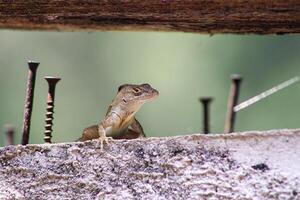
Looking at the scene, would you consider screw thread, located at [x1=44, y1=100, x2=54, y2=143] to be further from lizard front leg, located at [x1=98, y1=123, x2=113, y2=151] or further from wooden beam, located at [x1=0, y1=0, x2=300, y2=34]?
wooden beam, located at [x1=0, y1=0, x2=300, y2=34]

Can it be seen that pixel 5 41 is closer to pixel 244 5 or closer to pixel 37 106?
pixel 37 106

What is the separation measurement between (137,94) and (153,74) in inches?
372

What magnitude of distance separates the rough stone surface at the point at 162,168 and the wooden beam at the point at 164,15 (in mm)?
346

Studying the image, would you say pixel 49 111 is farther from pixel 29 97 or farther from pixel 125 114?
pixel 125 114

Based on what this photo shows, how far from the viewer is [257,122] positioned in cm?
1193

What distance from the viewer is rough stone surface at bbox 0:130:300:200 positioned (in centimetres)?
296

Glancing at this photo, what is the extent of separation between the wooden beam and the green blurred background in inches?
298

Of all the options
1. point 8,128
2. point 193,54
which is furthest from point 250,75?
point 8,128

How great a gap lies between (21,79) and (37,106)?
2.68ft

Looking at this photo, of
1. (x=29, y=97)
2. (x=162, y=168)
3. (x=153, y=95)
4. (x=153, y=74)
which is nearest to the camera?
(x=162, y=168)

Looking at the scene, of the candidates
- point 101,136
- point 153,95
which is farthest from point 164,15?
point 153,95

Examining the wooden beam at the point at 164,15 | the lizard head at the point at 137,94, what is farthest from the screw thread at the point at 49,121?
the lizard head at the point at 137,94

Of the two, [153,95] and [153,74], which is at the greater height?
[153,74]

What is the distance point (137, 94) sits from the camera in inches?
141
